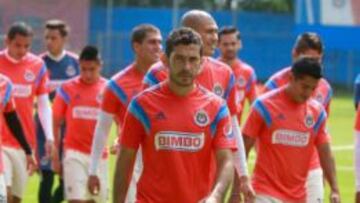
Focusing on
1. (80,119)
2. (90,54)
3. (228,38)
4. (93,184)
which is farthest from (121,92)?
(228,38)

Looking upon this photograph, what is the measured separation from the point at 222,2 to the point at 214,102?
5547 centimetres

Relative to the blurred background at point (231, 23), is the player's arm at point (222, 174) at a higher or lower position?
higher

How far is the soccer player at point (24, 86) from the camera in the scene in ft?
49.5

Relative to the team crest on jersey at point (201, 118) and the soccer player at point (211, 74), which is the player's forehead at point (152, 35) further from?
the team crest on jersey at point (201, 118)

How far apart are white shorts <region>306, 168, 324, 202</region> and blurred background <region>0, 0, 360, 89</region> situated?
1519 inches

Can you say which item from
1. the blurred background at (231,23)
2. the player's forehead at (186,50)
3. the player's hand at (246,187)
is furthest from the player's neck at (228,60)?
the blurred background at (231,23)

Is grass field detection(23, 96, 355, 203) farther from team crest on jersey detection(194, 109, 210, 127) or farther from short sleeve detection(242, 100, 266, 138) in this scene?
team crest on jersey detection(194, 109, 210, 127)

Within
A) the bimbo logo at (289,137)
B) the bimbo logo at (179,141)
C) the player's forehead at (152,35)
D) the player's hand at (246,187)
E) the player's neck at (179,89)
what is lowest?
the player's hand at (246,187)

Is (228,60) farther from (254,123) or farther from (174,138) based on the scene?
(174,138)

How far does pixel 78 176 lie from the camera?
15211mm

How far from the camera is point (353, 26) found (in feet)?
175

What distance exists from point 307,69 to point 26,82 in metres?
5.02

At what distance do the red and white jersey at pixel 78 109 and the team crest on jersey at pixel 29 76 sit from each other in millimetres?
373

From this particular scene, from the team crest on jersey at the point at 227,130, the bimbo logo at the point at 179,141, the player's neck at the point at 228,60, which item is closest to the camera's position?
the bimbo logo at the point at 179,141
